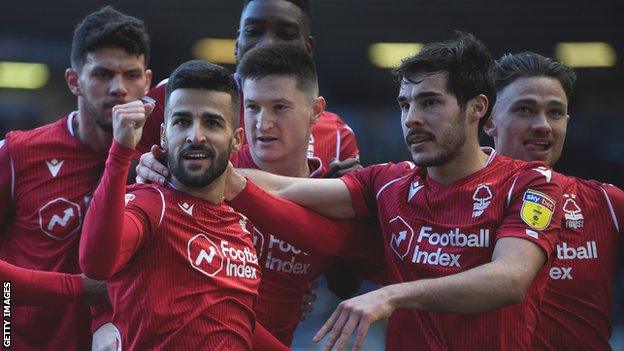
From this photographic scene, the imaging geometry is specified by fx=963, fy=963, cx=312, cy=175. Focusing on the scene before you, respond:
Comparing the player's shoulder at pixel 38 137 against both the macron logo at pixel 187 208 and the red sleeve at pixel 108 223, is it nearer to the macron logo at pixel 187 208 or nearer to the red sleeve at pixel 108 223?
the macron logo at pixel 187 208

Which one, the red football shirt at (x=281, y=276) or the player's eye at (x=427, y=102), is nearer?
the player's eye at (x=427, y=102)

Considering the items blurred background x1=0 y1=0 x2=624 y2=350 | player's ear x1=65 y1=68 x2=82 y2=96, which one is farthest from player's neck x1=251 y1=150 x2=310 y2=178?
blurred background x1=0 y1=0 x2=624 y2=350

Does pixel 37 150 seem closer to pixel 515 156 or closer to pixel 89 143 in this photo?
pixel 89 143

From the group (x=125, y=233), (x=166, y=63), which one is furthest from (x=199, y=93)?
(x=166, y=63)

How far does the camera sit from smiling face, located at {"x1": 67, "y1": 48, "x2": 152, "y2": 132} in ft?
14.1

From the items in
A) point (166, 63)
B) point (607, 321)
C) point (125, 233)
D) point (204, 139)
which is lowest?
point (166, 63)

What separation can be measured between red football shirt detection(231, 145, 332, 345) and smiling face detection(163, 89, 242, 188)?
2.43 ft

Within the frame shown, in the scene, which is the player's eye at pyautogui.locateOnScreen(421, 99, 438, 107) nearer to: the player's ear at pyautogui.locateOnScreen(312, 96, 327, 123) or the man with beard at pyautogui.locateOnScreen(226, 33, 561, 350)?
the man with beard at pyautogui.locateOnScreen(226, 33, 561, 350)

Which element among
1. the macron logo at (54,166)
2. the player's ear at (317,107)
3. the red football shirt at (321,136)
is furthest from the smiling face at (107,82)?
the player's ear at (317,107)

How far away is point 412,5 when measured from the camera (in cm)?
1116

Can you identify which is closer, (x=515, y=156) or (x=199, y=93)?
(x=199, y=93)

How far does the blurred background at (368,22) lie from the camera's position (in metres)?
11.1

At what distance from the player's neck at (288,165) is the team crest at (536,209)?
112cm

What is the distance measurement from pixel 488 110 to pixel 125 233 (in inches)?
61.1
